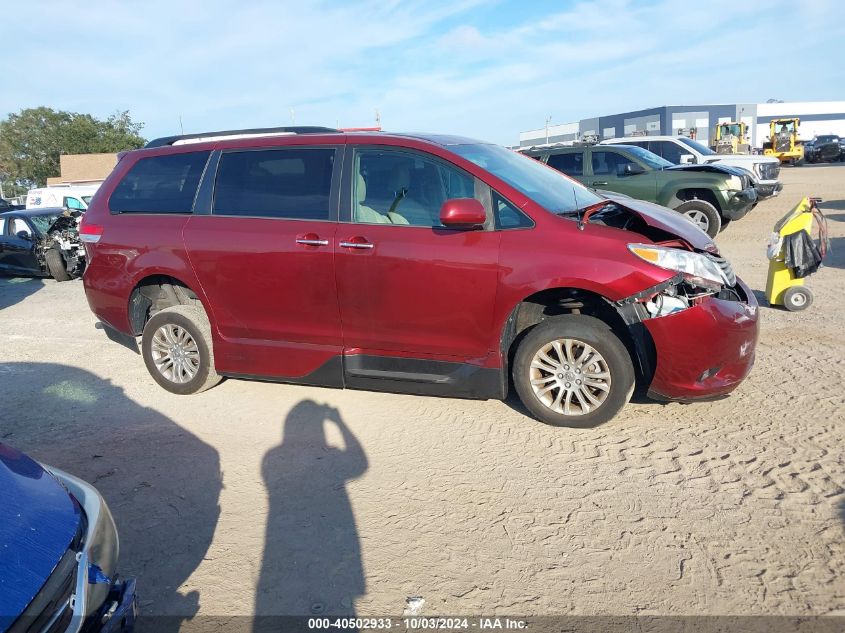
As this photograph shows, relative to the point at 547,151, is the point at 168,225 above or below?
below

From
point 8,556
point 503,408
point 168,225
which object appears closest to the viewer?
point 8,556

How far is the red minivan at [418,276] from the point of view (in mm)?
3914

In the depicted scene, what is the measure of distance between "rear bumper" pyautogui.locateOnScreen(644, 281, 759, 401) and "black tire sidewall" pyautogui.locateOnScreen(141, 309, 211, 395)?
3394mm

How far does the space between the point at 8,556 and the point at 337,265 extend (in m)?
2.75

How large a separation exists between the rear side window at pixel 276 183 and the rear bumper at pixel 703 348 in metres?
2.46

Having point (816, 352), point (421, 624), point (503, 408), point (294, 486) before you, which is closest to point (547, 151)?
point (816, 352)

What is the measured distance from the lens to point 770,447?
377 centimetres

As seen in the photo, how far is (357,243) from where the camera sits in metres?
4.31

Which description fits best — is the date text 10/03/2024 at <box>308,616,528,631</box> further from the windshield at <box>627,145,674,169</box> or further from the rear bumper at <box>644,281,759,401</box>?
the windshield at <box>627,145,674,169</box>

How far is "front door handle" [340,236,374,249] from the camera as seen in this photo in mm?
4285

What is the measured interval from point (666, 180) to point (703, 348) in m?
8.79

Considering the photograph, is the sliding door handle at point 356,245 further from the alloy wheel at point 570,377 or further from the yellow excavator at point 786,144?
the yellow excavator at point 786,144

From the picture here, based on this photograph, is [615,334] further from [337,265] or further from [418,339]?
[337,265]

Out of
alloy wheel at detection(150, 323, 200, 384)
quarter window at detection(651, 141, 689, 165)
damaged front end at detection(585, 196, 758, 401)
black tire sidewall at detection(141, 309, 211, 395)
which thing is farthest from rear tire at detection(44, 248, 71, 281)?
quarter window at detection(651, 141, 689, 165)
